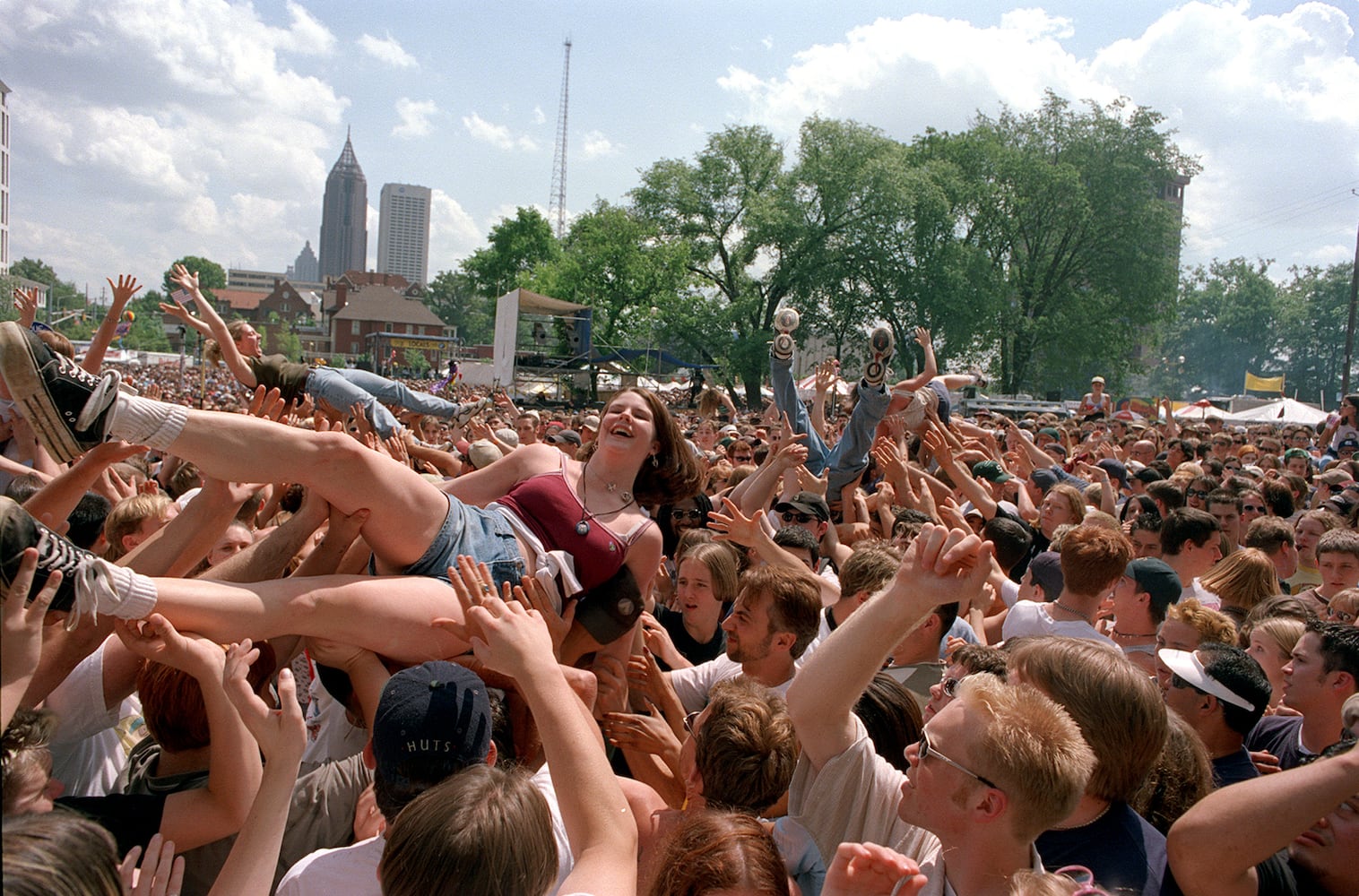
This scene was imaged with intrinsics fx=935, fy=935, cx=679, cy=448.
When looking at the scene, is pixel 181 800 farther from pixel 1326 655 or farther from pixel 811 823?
pixel 1326 655

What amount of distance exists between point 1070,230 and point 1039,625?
39.8 metres

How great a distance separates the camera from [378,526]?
3123 millimetres

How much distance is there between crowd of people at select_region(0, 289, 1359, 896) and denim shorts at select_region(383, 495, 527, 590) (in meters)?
0.01

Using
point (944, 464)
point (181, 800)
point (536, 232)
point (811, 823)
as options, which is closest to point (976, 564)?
point (811, 823)

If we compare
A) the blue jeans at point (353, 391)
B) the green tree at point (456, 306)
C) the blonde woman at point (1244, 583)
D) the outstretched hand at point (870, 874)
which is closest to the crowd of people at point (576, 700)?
the outstretched hand at point (870, 874)

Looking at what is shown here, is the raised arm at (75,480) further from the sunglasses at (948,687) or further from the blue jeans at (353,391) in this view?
the sunglasses at (948,687)

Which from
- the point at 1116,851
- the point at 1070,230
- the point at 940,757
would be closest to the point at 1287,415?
the point at 1070,230

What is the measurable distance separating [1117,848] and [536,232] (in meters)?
60.2

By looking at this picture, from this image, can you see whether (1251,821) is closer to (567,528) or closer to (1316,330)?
(567,528)

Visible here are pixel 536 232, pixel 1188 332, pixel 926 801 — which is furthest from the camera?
pixel 1188 332

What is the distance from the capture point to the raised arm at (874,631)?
2150 millimetres

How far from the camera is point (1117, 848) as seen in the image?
93.2 inches

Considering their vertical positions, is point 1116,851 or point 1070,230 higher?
point 1070,230

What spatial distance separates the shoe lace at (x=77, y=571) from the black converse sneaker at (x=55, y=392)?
Result: 76cm
